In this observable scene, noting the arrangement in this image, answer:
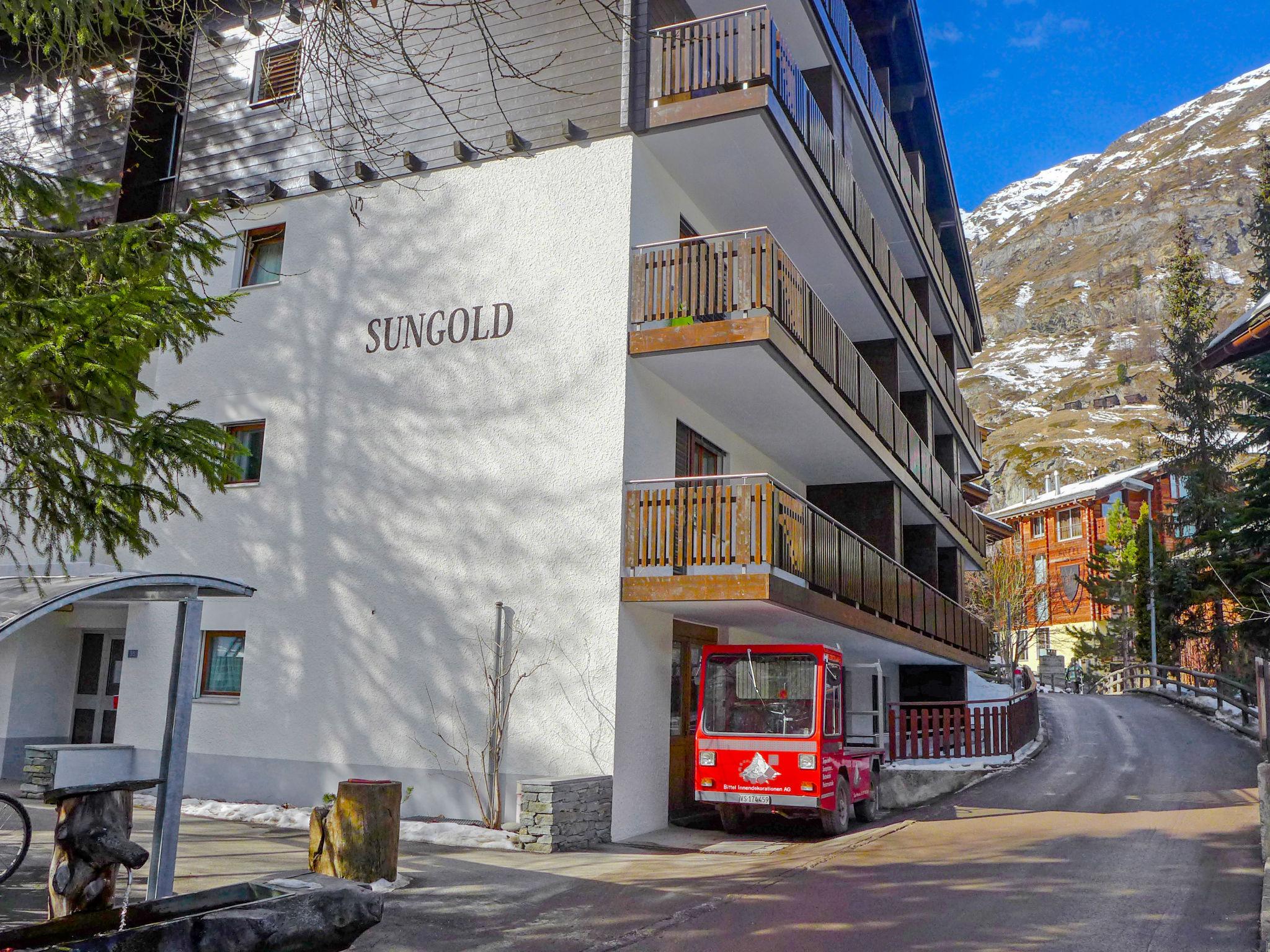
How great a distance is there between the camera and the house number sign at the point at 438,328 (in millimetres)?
14570

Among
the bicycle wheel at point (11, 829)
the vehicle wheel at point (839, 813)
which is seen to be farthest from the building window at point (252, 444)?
the vehicle wheel at point (839, 813)

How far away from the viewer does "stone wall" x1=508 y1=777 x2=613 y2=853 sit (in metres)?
11.4

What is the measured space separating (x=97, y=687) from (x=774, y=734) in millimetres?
11100

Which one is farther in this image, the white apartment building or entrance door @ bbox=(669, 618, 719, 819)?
entrance door @ bbox=(669, 618, 719, 819)

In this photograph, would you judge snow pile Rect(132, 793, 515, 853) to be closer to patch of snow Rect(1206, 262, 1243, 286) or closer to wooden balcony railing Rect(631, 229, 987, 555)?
wooden balcony railing Rect(631, 229, 987, 555)

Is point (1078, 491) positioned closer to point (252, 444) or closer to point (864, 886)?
point (252, 444)

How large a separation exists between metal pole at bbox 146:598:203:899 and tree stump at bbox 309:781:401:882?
1.35 meters

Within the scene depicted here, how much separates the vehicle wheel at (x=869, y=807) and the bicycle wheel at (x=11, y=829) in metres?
10.2

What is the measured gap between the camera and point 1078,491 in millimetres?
65750

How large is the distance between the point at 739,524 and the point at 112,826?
7547 millimetres

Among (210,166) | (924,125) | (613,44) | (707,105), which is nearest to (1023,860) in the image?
(707,105)

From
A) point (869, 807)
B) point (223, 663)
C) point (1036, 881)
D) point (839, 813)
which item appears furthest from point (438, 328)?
point (1036, 881)

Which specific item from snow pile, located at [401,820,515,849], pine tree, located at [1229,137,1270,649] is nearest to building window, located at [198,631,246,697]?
snow pile, located at [401,820,515,849]

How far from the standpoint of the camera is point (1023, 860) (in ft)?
35.3
